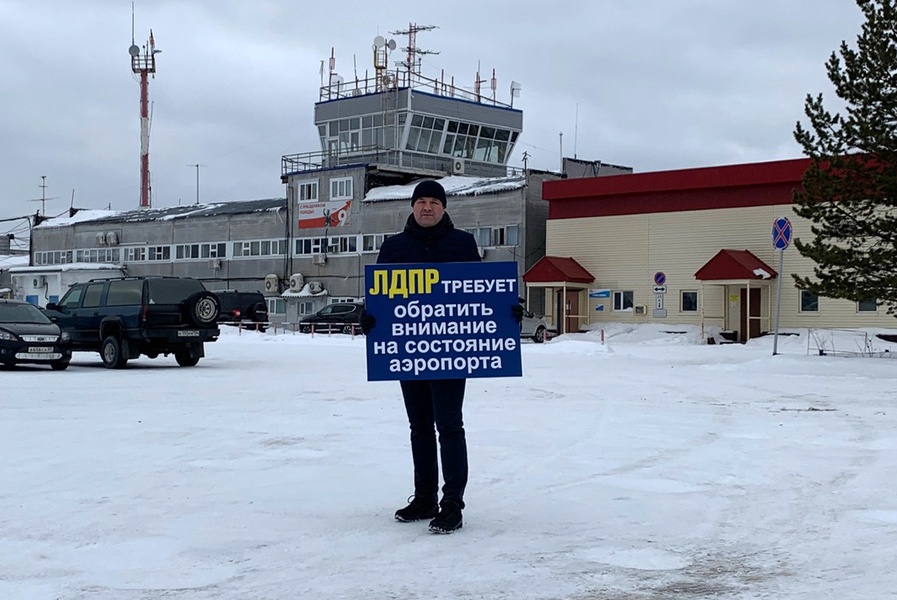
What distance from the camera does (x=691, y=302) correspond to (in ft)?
140

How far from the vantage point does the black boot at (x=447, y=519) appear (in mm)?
6230

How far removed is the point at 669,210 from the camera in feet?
142

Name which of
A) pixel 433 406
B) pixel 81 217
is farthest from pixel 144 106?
pixel 433 406

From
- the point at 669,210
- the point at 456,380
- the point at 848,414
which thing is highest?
the point at 669,210

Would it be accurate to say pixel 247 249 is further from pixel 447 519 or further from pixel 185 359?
pixel 447 519

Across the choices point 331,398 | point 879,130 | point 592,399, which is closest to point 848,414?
point 592,399

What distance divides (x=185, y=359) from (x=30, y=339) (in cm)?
347

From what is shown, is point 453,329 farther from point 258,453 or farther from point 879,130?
point 879,130

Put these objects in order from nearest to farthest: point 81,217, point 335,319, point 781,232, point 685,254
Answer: point 781,232 < point 685,254 < point 335,319 < point 81,217

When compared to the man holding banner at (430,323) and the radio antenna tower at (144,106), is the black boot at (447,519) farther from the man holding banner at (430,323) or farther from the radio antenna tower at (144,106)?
the radio antenna tower at (144,106)

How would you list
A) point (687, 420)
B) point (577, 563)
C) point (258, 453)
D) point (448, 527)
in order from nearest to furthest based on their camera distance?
point (577, 563) → point (448, 527) → point (258, 453) → point (687, 420)

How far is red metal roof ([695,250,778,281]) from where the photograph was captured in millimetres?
39250

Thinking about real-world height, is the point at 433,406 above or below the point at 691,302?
below

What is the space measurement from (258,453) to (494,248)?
4142 centimetres
